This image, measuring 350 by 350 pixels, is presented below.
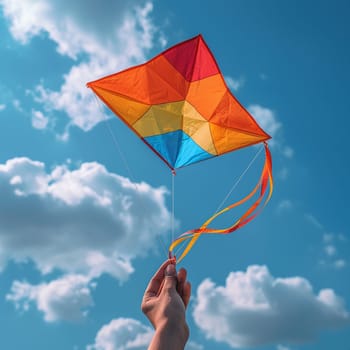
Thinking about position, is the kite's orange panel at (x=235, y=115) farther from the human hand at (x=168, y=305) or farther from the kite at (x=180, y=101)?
the human hand at (x=168, y=305)

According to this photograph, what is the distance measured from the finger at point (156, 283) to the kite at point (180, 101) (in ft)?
13.4

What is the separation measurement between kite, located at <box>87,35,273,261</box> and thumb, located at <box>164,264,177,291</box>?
4093 millimetres

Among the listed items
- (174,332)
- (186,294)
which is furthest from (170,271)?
(174,332)

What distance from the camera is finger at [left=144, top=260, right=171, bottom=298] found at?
3618 mm

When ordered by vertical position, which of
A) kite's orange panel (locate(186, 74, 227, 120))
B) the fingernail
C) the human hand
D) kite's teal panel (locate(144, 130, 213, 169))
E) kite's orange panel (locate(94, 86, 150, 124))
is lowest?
the human hand

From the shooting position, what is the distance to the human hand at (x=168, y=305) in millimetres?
2603

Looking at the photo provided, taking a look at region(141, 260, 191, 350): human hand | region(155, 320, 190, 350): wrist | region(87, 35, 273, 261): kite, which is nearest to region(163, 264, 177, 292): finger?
region(141, 260, 191, 350): human hand

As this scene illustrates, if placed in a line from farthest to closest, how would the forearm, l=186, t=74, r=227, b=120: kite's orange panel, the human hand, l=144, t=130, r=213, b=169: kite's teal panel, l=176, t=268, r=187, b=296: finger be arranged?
l=144, t=130, r=213, b=169: kite's teal panel
l=186, t=74, r=227, b=120: kite's orange panel
l=176, t=268, r=187, b=296: finger
the human hand
the forearm

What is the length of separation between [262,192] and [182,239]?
200 centimetres

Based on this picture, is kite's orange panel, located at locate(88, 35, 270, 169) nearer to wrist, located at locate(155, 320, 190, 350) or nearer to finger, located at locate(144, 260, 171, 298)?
finger, located at locate(144, 260, 171, 298)

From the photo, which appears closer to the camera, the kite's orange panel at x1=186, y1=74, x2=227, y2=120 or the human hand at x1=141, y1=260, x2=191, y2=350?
the human hand at x1=141, y1=260, x2=191, y2=350

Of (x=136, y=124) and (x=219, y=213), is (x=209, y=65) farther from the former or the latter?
(x=219, y=213)

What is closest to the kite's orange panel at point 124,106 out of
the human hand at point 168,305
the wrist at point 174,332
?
the human hand at point 168,305

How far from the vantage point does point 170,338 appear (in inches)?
102
